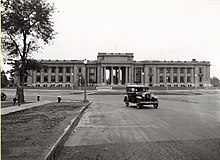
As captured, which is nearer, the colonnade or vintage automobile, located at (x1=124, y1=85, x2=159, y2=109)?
vintage automobile, located at (x1=124, y1=85, x2=159, y2=109)

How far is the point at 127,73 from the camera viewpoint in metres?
123

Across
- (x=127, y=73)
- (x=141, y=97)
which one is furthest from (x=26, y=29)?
(x=127, y=73)

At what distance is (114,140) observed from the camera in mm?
8055

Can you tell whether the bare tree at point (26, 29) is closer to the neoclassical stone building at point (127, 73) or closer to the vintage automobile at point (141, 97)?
the vintage automobile at point (141, 97)

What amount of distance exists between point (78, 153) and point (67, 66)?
125m

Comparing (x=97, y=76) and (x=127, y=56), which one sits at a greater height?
(x=127, y=56)

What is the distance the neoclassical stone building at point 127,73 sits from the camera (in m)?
124

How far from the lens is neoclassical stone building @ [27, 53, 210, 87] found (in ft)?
407

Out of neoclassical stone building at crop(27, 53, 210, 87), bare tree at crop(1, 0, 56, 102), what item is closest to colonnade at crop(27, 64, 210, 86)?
neoclassical stone building at crop(27, 53, 210, 87)

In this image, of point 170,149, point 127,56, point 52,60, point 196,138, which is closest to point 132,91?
point 196,138

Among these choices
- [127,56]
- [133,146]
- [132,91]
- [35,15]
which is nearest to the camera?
[133,146]

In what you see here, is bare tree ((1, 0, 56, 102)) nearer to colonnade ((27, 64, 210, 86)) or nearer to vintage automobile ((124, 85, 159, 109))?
vintage automobile ((124, 85, 159, 109))

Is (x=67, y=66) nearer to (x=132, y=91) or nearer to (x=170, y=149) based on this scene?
(x=132, y=91)

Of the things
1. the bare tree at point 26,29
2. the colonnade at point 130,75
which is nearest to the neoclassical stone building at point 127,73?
the colonnade at point 130,75
